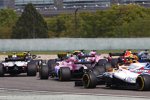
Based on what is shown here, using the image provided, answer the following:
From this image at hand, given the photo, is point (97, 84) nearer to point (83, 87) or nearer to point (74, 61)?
point (83, 87)

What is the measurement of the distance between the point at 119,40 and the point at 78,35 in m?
14.0

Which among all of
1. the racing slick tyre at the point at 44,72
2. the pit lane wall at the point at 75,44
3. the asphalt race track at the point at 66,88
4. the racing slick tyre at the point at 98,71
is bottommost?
the asphalt race track at the point at 66,88

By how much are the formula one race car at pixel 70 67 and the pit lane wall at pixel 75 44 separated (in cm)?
3398

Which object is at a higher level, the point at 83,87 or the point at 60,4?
the point at 60,4

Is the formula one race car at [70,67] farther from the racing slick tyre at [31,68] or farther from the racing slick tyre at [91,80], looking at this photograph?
the racing slick tyre at [91,80]

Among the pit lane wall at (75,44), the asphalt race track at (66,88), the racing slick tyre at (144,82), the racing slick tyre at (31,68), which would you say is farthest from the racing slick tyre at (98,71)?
the pit lane wall at (75,44)

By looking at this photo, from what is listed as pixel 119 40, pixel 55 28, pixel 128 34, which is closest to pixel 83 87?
pixel 119 40

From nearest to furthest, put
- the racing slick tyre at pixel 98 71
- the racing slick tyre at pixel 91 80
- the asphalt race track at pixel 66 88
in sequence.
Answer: the asphalt race track at pixel 66 88 < the racing slick tyre at pixel 91 80 < the racing slick tyre at pixel 98 71

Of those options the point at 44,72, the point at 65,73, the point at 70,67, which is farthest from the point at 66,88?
the point at 44,72

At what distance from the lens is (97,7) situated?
139m

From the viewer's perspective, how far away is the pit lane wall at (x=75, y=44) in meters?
61.2

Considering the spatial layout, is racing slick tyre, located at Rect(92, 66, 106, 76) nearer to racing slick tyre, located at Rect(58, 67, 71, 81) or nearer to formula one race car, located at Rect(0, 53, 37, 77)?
racing slick tyre, located at Rect(58, 67, 71, 81)

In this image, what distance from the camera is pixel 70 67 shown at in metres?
24.1

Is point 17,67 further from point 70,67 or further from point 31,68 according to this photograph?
point 70,67
